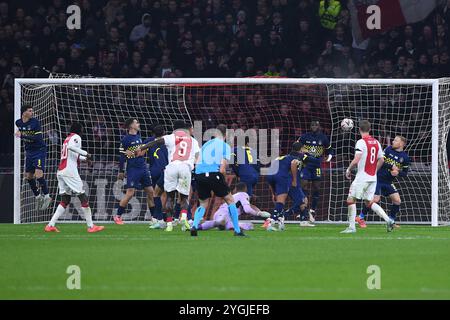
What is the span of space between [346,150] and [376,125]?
847 millimetres

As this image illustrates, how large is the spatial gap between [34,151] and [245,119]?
4578 millimetres

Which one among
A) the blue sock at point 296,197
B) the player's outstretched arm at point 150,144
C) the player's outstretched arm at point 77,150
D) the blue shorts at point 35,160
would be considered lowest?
the blue sock at point 296,197

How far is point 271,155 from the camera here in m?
22.7

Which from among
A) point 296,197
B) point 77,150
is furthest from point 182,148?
point 296,197

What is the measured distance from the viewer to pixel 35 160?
2142 centimetres

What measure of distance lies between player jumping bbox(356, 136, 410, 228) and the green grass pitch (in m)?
2.20

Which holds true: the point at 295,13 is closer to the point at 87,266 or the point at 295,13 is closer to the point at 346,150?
the point at 346,150

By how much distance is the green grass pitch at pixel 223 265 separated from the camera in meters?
9.97

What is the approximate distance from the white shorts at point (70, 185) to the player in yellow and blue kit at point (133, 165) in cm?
232

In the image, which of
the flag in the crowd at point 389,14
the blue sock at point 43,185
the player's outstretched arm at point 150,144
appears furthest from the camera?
the flag in the crowd at point 389,14

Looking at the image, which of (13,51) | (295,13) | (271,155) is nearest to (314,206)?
(271,155)

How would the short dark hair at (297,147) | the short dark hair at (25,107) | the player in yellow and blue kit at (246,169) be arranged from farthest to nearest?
the short dark hair at (25,107)
the player in yellow and blue kit at (246,169)
the short dark hair at (297,147)
